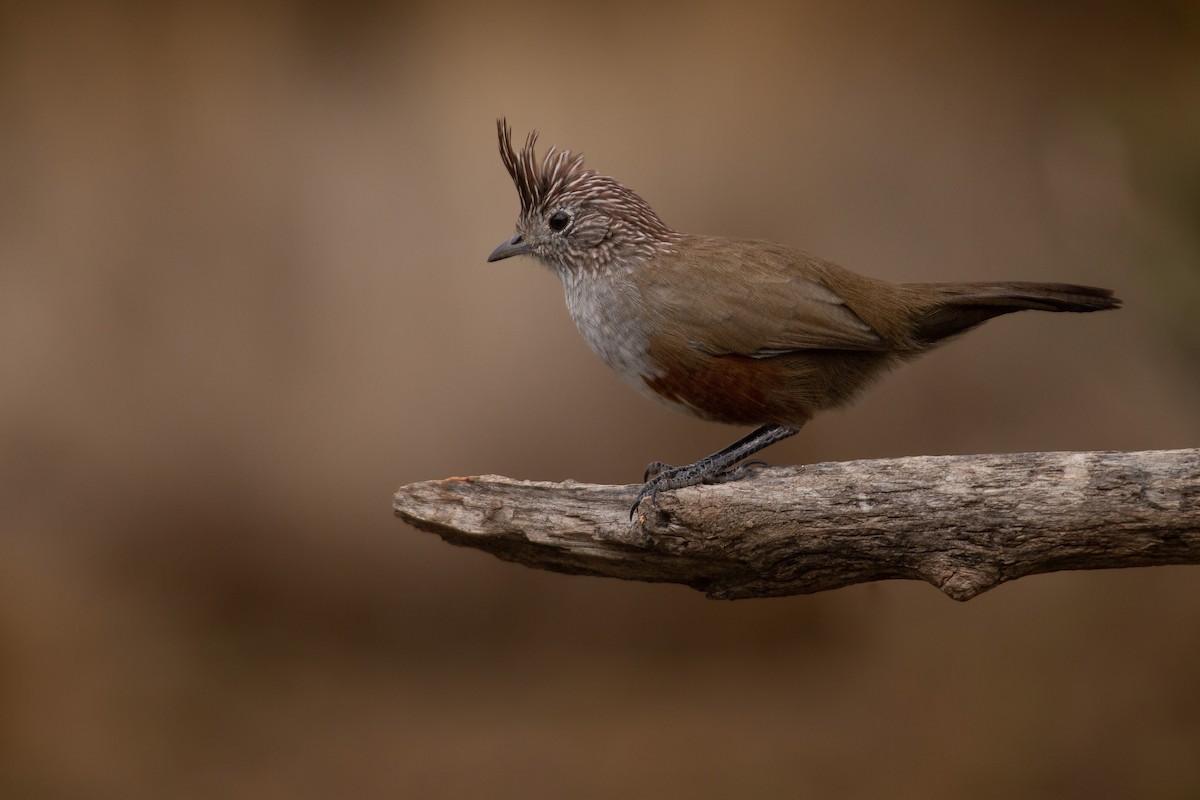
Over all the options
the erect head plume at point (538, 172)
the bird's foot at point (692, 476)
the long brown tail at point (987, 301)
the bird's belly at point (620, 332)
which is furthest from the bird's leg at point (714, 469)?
the erect head plume at point (538, 172)

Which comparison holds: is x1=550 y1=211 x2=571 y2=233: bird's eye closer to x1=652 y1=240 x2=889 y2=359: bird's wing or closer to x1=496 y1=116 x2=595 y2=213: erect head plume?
x1=496 y1=116 x2=595 y2=213: erect head plume

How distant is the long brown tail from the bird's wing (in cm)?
21

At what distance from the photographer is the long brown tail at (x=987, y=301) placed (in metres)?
3.42

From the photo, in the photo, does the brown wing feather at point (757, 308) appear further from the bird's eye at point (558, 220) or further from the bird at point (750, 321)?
the bird's eye at point (558, 220)

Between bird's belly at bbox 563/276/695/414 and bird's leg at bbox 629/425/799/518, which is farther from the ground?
bird's belly at bbox 563/276/695/414

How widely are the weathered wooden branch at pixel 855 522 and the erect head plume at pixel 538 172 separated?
1.15 metres

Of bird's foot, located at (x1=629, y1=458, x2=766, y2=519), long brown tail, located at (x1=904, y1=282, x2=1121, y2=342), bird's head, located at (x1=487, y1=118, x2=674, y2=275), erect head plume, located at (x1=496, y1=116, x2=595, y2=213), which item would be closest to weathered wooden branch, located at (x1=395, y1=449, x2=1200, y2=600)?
bird's foot, located at (x1=629, y1=458, x2=766, y2=519)

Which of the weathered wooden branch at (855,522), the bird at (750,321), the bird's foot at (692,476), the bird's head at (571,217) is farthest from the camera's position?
the bird's head at (571,217)

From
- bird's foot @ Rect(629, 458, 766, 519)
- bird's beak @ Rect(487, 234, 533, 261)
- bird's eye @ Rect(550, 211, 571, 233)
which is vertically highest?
bird's eye @ Rect(550, 211, 571, 233)

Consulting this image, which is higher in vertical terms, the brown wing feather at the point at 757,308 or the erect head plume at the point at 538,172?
the erect head plume at the point at 538,172

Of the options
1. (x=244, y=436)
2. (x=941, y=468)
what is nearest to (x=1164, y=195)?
(x=941, y=468)

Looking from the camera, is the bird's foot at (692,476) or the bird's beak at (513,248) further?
the bird's beak at (513,248)

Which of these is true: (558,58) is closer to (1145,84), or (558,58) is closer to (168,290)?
(168,290)

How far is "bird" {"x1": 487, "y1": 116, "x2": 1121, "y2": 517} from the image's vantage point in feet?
11.7
